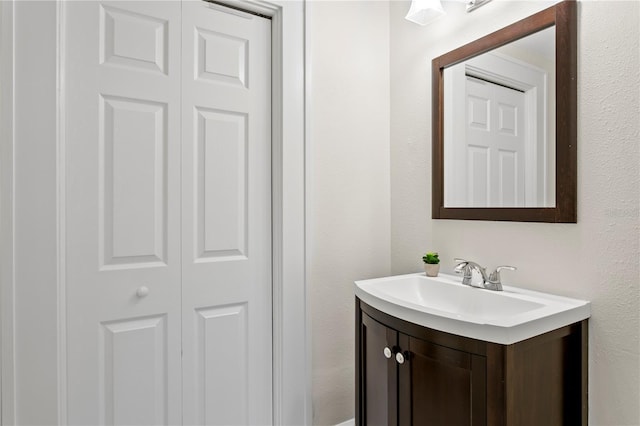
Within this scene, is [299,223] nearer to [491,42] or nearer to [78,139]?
[78,139]

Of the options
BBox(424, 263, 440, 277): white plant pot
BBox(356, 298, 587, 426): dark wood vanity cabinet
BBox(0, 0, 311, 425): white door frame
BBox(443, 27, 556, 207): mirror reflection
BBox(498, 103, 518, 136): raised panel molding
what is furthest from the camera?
BBox(424, 263, 440, 277): white plant pot

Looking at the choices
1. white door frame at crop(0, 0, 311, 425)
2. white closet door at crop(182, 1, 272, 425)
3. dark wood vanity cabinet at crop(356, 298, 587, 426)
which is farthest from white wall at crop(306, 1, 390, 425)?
white door frame at crop(0, 0, 311, 425)

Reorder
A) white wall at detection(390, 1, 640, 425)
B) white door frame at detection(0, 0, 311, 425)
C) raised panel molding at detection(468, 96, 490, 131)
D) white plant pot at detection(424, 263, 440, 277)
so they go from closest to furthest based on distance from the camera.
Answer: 1. white wall at detection(390, 1, 640, 425)
2. white door frame at detection(0, 0, 311, 425)
3. raised panel molding at detection(468, 96, 490, 131)
4. white plant pot at detection(424, 263, 440, 277)

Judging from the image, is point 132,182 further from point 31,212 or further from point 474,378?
point 474,378

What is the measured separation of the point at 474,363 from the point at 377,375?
433 mm

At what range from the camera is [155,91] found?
147cm

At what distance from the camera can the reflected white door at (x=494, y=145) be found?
4.61ft

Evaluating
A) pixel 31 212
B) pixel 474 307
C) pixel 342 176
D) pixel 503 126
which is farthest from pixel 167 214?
pixel 503 126

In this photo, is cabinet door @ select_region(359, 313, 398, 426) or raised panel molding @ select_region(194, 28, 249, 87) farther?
raised panel molding @ select_region(194, 28, 249, 87)

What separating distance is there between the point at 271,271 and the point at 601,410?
1262mm

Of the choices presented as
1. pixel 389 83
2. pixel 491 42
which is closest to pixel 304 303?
pixel 389 83

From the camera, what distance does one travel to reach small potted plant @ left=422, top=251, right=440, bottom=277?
5.41 ft

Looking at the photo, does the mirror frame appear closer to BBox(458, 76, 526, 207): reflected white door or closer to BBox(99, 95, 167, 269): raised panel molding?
BBox(458, 76, 526, 207): reflected white door

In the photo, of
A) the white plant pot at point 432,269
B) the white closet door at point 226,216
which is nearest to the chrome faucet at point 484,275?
the white plant pot at point 432,269
